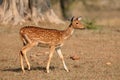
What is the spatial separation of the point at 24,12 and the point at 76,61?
26.8ft

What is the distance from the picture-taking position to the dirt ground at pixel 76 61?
13.9m

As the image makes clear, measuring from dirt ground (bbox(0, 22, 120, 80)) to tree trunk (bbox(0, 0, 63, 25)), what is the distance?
683mm

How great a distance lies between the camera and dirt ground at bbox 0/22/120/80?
1388 cm

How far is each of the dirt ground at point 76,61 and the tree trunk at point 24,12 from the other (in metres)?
0.68

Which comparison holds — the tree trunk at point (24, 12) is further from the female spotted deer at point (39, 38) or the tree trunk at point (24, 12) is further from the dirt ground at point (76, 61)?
the female spotted deer at point (39, 38)

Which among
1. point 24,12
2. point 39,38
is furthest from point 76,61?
point 24,12

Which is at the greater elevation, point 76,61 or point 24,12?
point 24,12

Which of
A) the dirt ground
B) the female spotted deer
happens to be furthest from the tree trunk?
the female spotted deer

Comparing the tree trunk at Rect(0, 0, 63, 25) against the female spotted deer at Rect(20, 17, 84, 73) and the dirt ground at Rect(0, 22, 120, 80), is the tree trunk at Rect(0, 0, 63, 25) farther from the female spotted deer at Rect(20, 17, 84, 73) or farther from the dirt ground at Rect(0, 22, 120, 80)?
the female spotted deer at Rect(20, 17, 84, 73)

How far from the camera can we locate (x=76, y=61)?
16594mm

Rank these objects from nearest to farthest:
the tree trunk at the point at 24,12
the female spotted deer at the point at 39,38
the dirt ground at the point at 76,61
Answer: the dirt ground at the point at 76,61, the female spotted deer at the point at 39,38, the tree trunk at the point at 24,12

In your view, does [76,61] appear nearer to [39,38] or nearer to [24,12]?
[39,38]

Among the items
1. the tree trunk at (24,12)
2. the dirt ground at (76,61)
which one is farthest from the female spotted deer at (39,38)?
the tree trunk at (24,12)

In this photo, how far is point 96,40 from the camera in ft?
69.2
